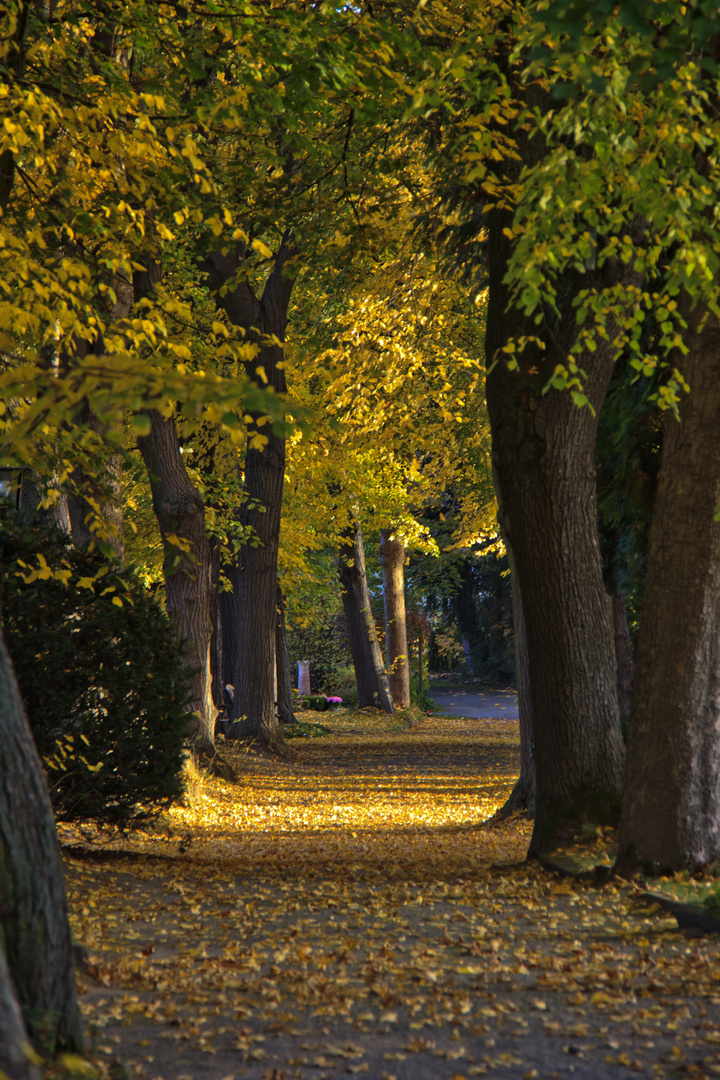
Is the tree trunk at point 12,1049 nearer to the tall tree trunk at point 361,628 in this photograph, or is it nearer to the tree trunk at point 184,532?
the tree trunk at point 184,532

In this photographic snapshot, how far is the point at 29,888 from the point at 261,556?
41.8 ft

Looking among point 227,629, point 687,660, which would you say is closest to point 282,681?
point 227,629

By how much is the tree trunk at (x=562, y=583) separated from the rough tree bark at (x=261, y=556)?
26.7ft

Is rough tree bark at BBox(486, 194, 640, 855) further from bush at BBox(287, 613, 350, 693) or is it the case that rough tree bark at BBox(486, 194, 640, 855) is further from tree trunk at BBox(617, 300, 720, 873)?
bush at BBox(287, 613, 350, 693)

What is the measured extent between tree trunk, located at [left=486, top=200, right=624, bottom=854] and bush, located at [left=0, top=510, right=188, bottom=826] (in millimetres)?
2791

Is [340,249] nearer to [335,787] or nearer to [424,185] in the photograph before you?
[424,185]

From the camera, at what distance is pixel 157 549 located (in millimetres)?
17703

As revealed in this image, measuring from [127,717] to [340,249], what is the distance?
565cm

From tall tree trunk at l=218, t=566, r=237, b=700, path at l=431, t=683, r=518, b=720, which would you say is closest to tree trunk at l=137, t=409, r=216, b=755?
tall tree trunk at l=218, t=566, r=237, b=700

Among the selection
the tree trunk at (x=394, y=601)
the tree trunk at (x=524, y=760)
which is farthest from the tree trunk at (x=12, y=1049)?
the tree trunk at (x=394, y=601)

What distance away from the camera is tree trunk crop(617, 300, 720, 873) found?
5867mm

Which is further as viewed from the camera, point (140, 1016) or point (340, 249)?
point (340, 249)

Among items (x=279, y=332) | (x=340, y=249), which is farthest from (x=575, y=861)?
(x=279, y=332)

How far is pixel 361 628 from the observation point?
24.3 metres
